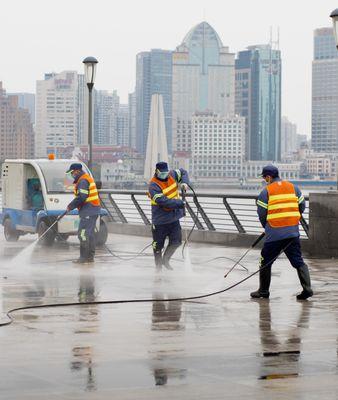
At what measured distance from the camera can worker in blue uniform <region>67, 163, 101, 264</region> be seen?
66.2 ft

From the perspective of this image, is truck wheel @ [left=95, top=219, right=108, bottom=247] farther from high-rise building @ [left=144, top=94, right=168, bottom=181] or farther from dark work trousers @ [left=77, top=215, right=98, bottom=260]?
high-rise building @ [left=144, top=94, right=168, bottom=181]

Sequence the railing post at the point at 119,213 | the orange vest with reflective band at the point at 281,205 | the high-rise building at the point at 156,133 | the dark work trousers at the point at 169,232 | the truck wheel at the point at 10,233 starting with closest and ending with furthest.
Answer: the orange vest with reflective band at the point at 281,205 → the dark work trousers at the point at 169,232 → the truck wheel at the point at 10,233 → the railing post at the point at 119,213 → the high-rise building at the point at 156,133

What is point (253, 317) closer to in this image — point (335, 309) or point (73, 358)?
point (335, 309)

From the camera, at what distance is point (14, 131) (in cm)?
18000

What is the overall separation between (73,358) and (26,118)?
623 feet

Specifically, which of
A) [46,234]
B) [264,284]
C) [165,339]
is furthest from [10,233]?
[165,339]

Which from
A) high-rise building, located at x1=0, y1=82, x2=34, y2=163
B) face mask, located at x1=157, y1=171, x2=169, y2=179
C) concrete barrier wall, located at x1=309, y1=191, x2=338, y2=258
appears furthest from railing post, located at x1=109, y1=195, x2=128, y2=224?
high-rise building, located at x1=0, y1=82, x2=34, y2=163

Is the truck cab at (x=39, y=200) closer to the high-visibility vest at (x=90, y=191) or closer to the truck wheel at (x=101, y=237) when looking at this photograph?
Result: the truck wheel at (x=101, y=237)

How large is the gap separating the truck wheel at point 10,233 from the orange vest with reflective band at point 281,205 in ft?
44.2

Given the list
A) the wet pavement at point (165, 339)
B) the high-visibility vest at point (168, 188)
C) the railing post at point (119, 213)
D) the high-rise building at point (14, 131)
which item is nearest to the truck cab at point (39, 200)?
the railing post at point (119, 213)

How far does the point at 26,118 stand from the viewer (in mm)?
197250

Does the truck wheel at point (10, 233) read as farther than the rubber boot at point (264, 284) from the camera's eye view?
Yes

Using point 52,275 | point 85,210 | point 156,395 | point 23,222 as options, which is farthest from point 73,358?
point 23,222

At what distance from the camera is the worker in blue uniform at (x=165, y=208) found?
1841 cm
